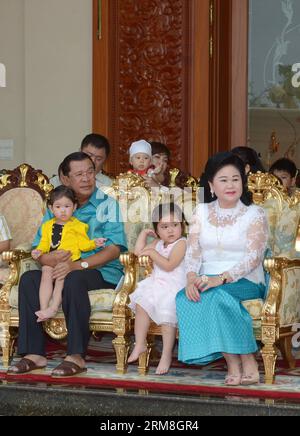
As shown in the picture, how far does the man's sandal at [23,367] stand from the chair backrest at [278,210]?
4.35 ft

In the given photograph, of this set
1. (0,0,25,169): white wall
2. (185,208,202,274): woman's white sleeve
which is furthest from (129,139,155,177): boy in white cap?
(0,0,25,169): white wall

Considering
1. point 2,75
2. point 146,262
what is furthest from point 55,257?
point 2,75

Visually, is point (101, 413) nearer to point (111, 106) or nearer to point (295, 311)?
point (295, 311)

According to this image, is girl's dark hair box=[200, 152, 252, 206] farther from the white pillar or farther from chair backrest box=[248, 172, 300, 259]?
the white pillar

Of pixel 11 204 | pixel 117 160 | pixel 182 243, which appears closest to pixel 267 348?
pixel 182 243

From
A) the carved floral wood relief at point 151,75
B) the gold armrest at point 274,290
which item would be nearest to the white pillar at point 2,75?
the carved floral wood relief at point 151,75

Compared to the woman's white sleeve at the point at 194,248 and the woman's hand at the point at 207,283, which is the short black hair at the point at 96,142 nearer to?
the woman's white sleeve at the point at 194,248

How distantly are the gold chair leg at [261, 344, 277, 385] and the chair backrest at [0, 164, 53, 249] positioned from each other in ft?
5.40

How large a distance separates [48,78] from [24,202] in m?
2.16

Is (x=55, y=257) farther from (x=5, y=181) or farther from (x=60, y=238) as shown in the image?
(x=5, y=181)

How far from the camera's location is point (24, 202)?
613 cm

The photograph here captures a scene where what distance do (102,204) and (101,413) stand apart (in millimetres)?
1222

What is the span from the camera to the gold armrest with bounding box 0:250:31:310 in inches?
219
